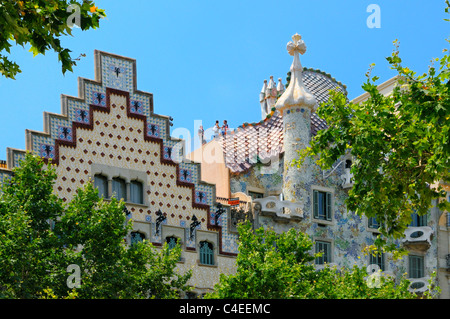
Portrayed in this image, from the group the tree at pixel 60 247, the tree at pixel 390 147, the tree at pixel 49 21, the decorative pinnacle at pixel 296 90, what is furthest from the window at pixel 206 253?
the tree at pixel 49 21

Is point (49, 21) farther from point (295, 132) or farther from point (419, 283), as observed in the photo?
point (419, 283)

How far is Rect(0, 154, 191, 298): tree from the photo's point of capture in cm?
3109

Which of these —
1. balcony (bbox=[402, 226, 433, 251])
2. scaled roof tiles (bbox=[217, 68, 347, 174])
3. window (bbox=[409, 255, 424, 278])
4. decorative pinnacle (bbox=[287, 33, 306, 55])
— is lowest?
window (bbox=[409, 255, 424, 278])

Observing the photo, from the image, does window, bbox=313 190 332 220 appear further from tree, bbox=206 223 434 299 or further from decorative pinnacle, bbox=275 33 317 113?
tree, bbox=206 223 434 299

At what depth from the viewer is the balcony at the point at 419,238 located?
45625 mm

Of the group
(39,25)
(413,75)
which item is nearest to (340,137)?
(413,75)

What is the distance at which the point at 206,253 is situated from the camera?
40.5m

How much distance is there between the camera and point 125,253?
1320 inches

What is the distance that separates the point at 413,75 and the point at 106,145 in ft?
47.8

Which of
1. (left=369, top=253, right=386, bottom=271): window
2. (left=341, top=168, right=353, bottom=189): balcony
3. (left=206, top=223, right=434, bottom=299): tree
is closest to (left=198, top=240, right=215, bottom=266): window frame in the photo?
(left=206, top=223, right=434, bottom=299): tree

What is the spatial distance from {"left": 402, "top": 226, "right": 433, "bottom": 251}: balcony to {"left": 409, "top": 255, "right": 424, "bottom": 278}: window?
1.67 feet

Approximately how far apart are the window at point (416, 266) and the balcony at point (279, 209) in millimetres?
6166

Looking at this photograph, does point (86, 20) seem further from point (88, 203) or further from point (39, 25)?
point (88, 203)

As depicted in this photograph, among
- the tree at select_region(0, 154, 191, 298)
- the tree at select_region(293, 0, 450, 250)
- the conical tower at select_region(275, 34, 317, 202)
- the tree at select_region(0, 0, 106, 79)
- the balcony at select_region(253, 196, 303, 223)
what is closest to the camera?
the tree at select_region(0, 0, 106, 79)
